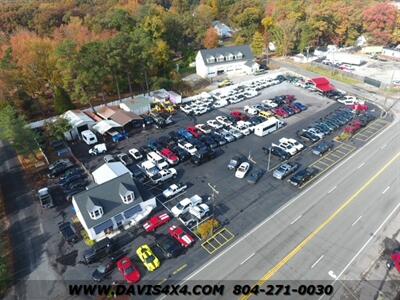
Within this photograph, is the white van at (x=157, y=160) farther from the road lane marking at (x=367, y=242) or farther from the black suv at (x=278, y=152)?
the road lane marking at (x=367, y=242)

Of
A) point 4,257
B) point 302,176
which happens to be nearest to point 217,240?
point 302,176

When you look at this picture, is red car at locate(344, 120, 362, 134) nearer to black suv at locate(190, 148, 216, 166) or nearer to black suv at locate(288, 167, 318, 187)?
black suv at locate(288, 167, 318, 187)

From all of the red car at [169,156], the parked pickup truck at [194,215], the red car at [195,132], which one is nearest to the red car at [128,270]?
the parked pickup truck at [194,215]

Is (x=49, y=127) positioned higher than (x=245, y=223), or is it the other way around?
(x=49, y=127)

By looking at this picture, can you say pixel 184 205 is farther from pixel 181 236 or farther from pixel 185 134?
pixel 185 134

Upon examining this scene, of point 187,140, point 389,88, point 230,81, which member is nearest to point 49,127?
point 187,140

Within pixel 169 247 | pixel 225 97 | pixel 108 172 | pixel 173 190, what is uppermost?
pixel 108 172

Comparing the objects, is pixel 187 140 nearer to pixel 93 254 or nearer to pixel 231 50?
pixel 93 254
